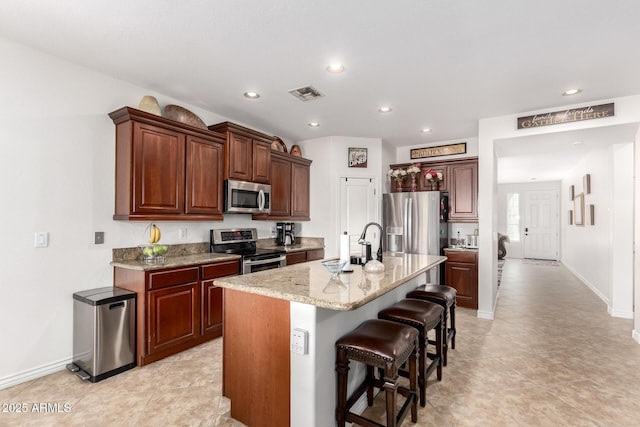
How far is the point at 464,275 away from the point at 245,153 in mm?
3504

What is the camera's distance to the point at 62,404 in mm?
2174

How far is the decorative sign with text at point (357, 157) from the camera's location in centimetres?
516

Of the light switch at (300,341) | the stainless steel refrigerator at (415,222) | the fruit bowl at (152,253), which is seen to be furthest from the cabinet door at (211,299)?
the stainless steel refrigerator at (415,222)

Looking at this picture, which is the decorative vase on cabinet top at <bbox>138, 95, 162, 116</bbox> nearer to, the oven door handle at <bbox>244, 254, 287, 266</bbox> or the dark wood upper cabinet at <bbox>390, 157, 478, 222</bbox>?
the oven door handle at <bbox>244, 254, 287, 266</bbox>

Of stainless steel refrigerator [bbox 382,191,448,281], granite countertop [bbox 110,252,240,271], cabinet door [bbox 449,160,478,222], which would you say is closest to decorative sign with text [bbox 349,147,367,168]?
stainless steel refrigerator [bbox 382,191,448,281]

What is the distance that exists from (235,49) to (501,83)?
2.49 meters

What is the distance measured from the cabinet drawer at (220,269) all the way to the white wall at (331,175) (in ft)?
6.21

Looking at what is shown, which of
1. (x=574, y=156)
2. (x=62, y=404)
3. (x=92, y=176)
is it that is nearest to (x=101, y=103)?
(x=92, y=176)

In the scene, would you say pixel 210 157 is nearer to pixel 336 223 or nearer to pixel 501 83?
pixel 336 223

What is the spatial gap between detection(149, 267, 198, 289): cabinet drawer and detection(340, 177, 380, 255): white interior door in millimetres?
2590

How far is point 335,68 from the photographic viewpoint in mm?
2777

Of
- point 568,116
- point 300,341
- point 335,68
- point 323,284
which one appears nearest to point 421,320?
point 323,284

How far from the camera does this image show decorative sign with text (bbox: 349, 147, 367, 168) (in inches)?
203

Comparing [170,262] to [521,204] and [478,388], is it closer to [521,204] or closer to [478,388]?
[478,388]
